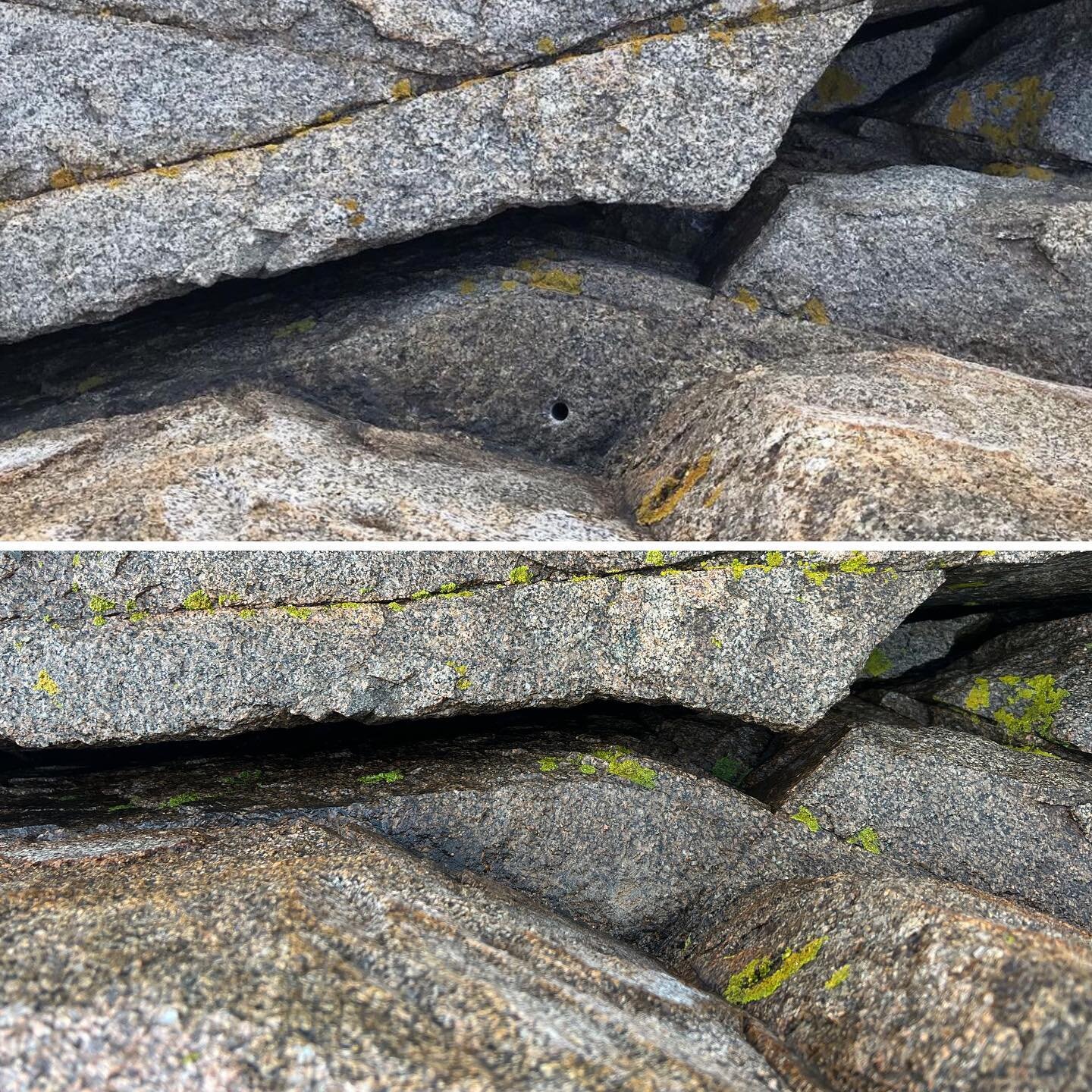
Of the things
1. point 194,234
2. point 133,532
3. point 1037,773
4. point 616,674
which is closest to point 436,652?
point 616,674

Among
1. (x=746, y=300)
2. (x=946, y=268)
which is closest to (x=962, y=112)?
(x=946, y=268)

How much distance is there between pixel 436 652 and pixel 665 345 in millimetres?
3974

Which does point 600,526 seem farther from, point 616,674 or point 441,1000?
point 441,1000

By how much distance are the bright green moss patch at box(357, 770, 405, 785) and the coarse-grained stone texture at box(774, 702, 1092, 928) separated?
2939 millimetres

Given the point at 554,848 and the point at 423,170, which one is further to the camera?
the point at 423,170

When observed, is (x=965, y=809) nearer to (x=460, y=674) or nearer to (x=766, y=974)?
(x=766, y=974)

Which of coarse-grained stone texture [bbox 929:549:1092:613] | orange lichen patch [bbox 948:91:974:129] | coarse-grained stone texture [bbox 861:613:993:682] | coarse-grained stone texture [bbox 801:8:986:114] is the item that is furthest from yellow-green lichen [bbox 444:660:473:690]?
orange lichen patch [bbox 948:91:974:129]

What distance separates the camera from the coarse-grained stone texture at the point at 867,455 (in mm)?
7059

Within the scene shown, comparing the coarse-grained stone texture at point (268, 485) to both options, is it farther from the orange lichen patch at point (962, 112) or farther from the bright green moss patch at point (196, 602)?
the orange lichen patch at point (962, 112)

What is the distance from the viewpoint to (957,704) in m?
8.62

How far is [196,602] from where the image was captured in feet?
23.1

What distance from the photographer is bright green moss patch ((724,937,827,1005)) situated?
5992 millimetres

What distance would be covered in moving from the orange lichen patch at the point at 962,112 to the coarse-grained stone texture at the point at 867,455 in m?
3.43

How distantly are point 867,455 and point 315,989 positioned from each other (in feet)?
16.6
